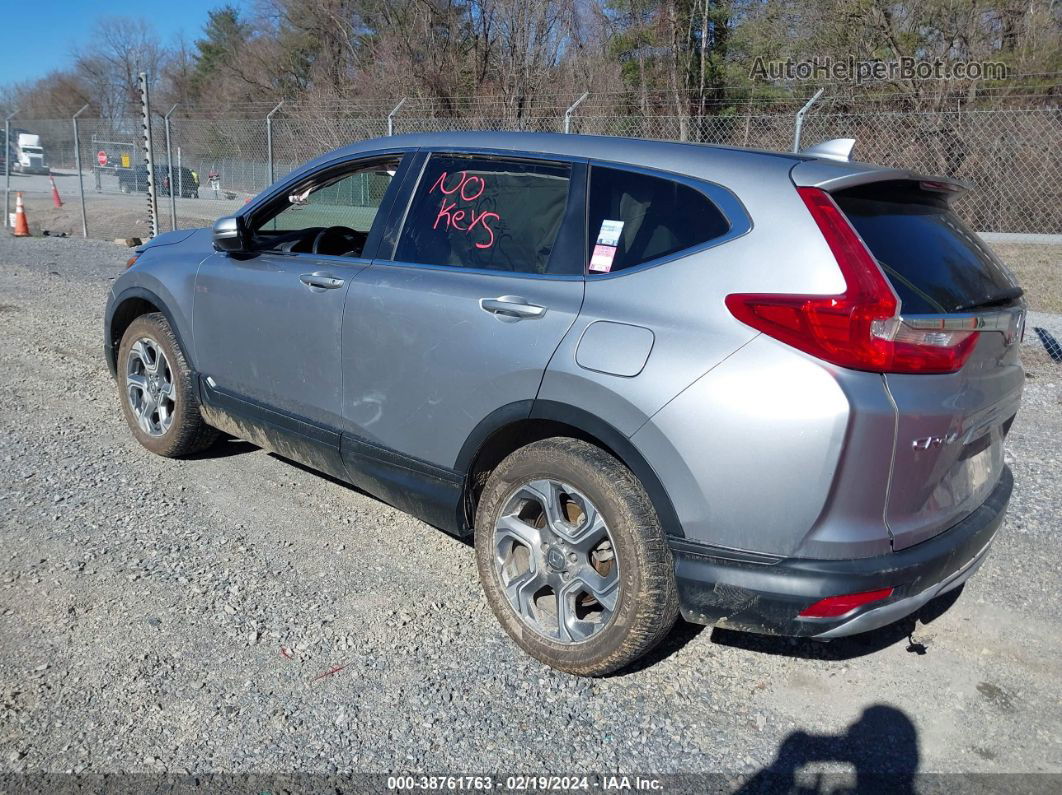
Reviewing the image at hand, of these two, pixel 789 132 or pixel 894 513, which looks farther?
pixel 789 132

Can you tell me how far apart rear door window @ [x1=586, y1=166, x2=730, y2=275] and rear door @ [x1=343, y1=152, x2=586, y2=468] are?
7cm

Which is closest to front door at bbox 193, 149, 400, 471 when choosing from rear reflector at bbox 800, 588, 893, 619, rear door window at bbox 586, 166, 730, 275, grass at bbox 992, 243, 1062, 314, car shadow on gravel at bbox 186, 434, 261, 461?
car shadow on gravel at bbox 186, 434, 261, 461

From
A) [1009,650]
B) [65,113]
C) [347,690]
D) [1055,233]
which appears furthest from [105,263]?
[65,113]

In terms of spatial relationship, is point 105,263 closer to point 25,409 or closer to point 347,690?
point 25,409

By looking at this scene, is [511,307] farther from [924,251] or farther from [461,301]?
[924,251]

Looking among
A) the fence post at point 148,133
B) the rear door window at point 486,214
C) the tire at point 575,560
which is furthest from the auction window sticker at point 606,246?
the fence post at point 148,133

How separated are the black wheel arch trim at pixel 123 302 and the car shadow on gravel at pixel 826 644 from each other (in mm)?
3092

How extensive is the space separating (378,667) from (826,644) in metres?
1.75

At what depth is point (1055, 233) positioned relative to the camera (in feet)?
43.3

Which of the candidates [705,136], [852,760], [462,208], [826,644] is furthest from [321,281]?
[705,136]

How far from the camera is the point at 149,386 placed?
4953 millimetres

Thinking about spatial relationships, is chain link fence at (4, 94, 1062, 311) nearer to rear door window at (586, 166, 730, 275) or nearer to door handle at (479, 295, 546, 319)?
rear door window at (586, 166, 730, 275)

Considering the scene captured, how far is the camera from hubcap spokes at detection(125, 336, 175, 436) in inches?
191

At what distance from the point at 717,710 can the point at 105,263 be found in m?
13.0
